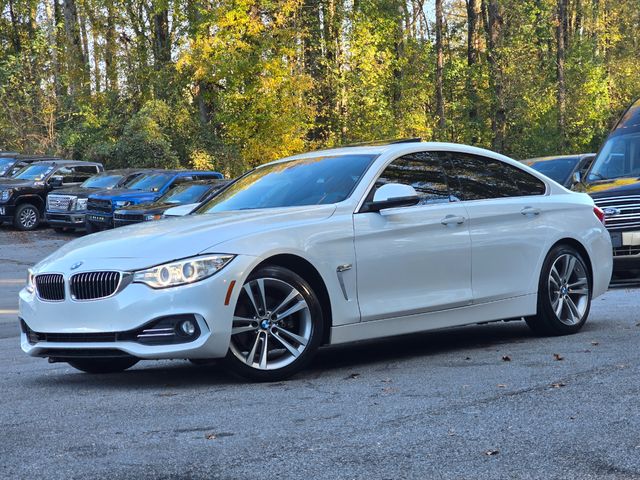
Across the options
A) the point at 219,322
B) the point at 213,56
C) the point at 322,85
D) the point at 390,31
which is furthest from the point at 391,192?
the point at 390,31

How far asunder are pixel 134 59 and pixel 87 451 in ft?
134

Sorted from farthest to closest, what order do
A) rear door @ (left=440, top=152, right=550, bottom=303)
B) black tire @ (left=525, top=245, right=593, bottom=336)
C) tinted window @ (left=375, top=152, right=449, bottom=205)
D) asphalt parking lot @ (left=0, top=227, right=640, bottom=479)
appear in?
black tire @ (left=525, top=245, right=593, bottom=336), rear door @ (left=440, top=152, right=550, bottom=303), tinted window @ (left=375, top=152, right=449, bottom=205), asphalt parking lot @ (left=0, top=227, right=640, bottom=479)

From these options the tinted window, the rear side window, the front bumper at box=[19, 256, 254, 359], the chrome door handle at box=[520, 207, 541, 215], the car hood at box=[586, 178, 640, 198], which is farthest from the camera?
the car hood at box=[586, 178, 640, 198]

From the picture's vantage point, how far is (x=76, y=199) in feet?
90.5

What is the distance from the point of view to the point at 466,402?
576cm

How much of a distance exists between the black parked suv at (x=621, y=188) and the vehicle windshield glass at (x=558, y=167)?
2.94 meters

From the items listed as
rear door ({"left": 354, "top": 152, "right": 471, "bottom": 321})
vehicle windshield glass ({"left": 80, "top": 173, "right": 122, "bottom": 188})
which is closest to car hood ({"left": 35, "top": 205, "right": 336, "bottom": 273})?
rear door ({"left": 354, "top": 152, "right": 471, "bottom": 321})

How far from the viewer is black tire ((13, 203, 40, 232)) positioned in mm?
29000

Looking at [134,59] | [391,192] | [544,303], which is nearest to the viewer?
[391,192]

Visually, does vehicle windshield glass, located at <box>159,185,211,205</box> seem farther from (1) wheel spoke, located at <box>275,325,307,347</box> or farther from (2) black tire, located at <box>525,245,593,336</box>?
(1) wheel spoke, located at <box>275,325,307,347</box>

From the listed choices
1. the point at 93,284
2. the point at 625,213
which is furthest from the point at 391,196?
the point at 625,213

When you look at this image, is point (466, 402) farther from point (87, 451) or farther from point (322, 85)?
point (322, 85)

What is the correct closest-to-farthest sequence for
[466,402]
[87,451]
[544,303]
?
[87,451], [466,402], [544,303]

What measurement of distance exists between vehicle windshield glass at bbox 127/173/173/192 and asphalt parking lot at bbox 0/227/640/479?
1855cm
